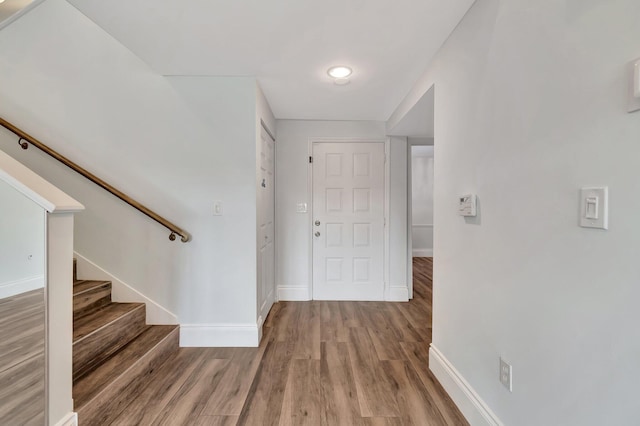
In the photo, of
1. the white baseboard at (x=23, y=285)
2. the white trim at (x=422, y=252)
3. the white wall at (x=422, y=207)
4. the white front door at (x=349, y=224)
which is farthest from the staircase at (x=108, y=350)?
the white wall at (x=422, y=207)

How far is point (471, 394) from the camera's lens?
1502 mm

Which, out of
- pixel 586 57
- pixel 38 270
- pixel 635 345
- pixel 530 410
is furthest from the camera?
pixel 38 270

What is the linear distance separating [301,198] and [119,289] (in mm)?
2032

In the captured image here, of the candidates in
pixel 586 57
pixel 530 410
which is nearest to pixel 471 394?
pixel 530 410

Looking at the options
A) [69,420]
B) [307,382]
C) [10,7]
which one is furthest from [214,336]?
[10,7]

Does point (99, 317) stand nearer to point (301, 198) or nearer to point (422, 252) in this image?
point (301, 198)

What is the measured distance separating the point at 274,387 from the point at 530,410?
140 centimetres

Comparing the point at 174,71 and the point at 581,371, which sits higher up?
the point at 174,71

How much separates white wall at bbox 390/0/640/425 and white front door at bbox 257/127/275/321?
5.47 ft

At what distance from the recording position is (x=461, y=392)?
159cm

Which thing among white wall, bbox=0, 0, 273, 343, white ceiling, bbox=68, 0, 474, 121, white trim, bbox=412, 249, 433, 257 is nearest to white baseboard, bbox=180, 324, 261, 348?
white wall, bbox=0, 0, 273, 343

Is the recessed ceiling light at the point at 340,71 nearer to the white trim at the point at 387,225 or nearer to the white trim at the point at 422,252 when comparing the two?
the white trim at the point at 387,225

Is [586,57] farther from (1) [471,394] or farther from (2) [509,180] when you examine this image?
(1) [471,394]

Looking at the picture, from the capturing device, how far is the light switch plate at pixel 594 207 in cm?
80
